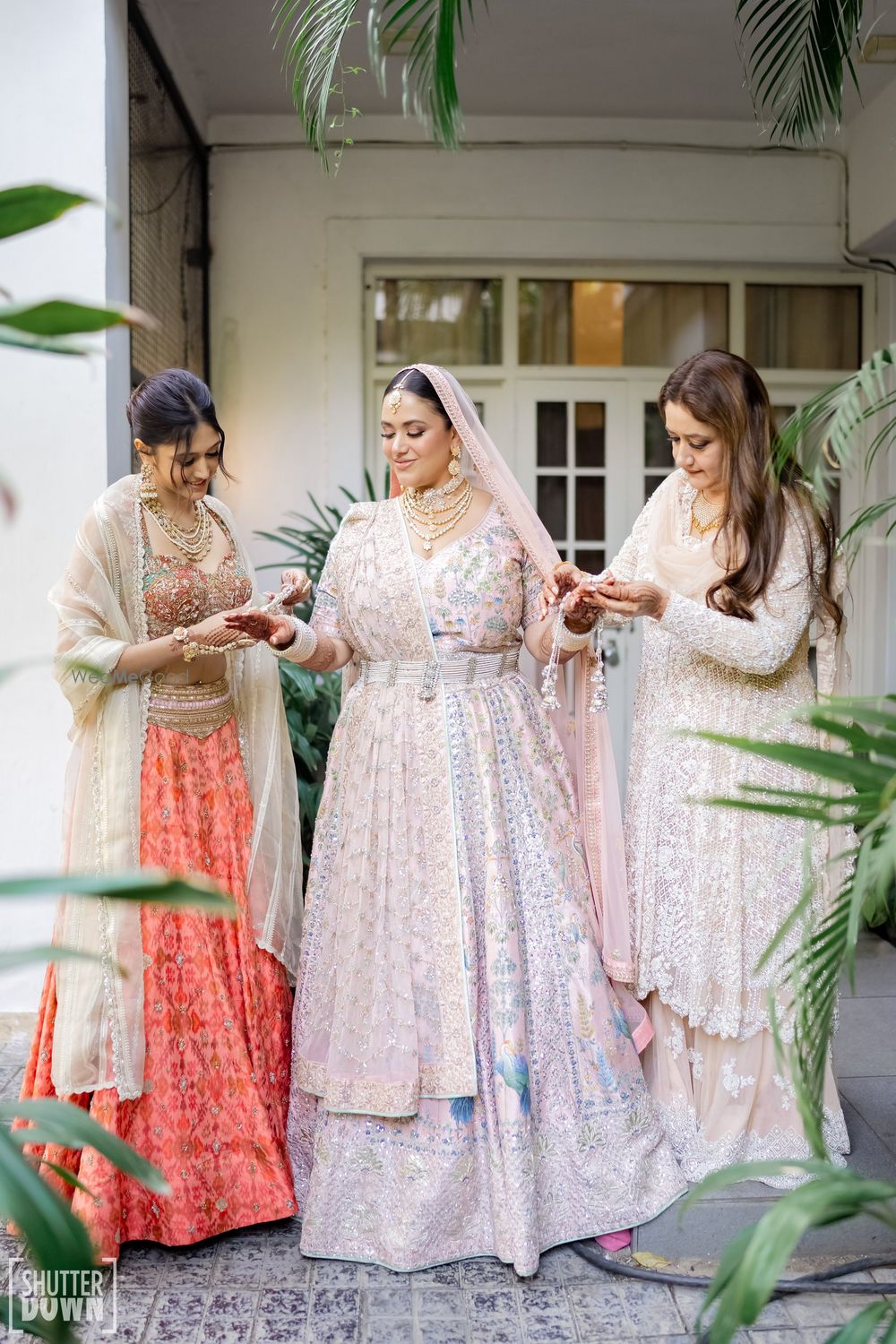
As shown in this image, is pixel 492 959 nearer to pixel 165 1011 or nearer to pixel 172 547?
pixel 165 1011

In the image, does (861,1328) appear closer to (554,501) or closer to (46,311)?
(46,311)

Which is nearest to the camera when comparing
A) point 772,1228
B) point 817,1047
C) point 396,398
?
point 772,1228

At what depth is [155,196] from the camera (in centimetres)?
447

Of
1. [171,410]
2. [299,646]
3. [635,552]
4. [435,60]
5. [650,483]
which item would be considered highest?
[435,60]

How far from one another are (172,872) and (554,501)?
348 centimetres

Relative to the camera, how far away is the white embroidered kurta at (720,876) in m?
2.54

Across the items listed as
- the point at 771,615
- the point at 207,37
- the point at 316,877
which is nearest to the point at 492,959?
the point at 316,877

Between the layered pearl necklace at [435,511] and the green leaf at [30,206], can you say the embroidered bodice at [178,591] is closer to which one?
the layered pearl necklace at [435,511]

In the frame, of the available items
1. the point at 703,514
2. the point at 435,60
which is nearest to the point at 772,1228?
the point at 703,514

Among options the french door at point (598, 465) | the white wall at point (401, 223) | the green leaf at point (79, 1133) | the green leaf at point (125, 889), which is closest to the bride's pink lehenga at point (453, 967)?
the green leaf at point (79, 1133)

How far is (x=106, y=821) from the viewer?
2578mm

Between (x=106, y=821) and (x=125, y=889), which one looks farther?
(x=106, y=821)

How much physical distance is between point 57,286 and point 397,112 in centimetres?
227

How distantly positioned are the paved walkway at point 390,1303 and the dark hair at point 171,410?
63.3 inches
